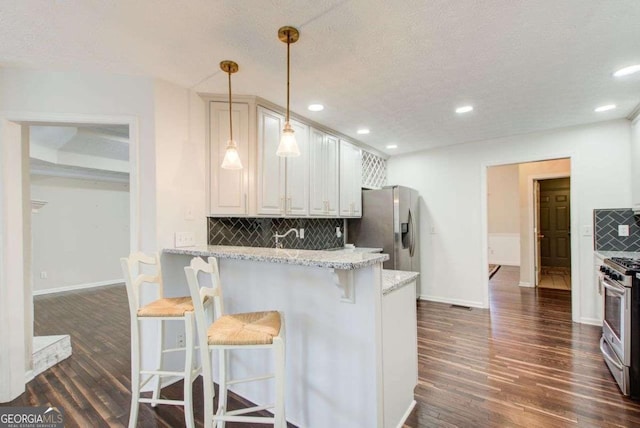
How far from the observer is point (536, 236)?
215 inches

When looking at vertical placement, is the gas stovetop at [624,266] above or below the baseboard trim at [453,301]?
above

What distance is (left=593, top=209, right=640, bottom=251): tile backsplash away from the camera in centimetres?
336

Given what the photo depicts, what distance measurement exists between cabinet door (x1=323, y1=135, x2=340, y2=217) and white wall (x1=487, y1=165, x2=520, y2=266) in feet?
18.2

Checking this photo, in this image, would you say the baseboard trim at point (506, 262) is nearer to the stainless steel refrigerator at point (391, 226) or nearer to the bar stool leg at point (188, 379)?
the stainless steel refrigerator at point (391, 226)

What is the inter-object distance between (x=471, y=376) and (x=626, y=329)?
1132mm

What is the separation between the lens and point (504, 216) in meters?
7.77

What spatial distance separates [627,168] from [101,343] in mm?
6190

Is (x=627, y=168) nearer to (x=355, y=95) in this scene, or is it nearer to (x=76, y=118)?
(x=355, y=95)

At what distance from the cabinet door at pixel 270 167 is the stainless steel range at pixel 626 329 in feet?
9.17

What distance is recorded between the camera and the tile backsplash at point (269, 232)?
2783 mm

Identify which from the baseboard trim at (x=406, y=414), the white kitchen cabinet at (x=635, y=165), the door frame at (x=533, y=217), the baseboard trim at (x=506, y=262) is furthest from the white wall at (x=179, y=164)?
the baseboard trim at (x=506, y=262)

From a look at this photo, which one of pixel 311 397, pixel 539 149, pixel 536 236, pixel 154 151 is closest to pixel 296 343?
pixel 311 397

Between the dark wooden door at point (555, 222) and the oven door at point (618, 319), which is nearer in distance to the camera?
the oven door at point (618, 319)

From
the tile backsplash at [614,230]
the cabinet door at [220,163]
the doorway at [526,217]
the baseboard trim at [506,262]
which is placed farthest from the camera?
the baseboard trim at [506,262]
